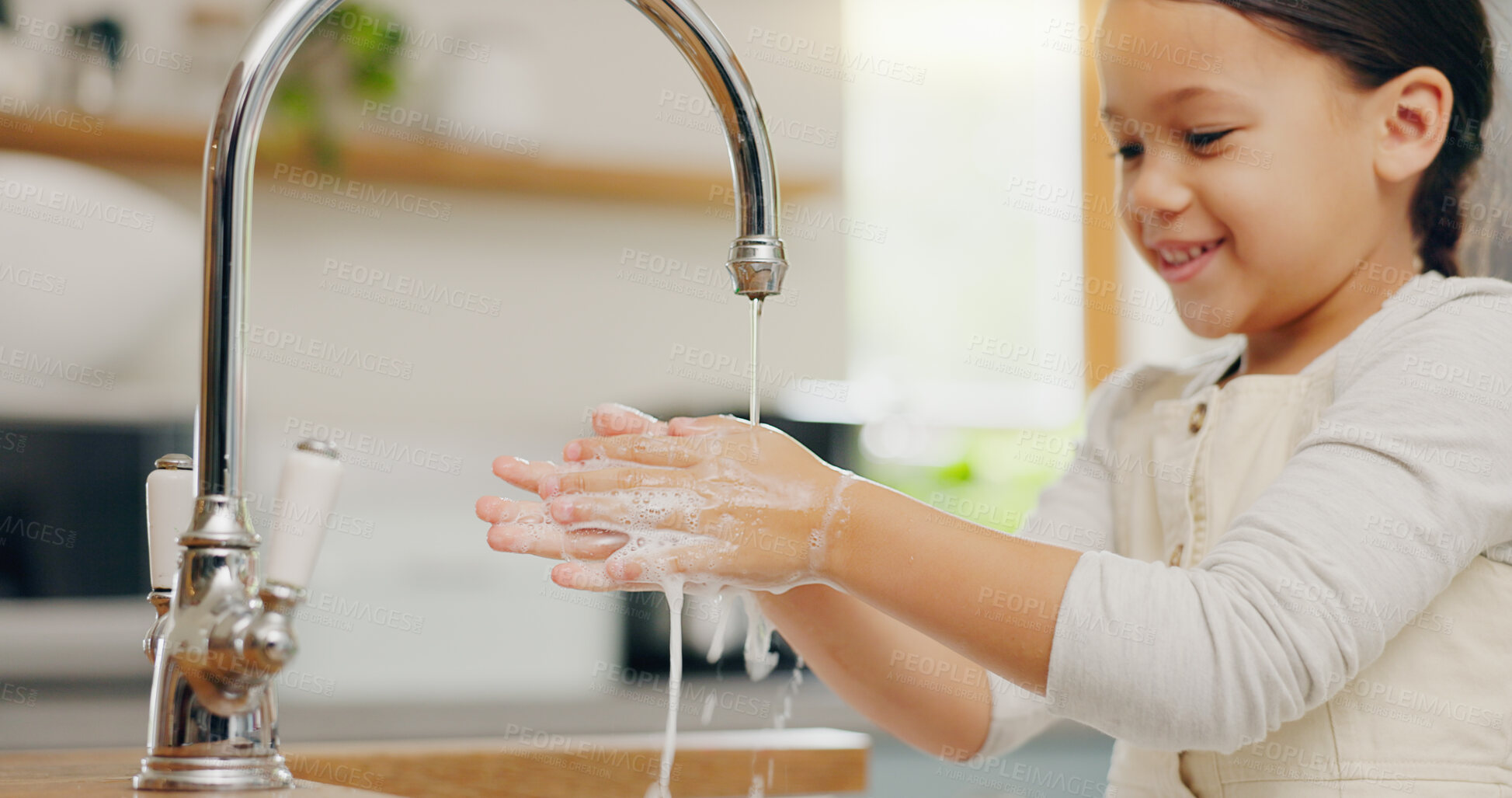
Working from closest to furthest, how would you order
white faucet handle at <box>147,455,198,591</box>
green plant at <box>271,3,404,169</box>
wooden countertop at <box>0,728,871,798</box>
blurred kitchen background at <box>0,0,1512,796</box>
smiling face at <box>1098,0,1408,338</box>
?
white faucet handle at <box>147,455,198,591</box> < smiling face at <box>1098,0,1408,338</box> < wooden countertop at <box>0,728,871,798</box> < blurred kitchen background at <box>0,0,1512,796</box> < green plant at <box>271,3,404,169</box>

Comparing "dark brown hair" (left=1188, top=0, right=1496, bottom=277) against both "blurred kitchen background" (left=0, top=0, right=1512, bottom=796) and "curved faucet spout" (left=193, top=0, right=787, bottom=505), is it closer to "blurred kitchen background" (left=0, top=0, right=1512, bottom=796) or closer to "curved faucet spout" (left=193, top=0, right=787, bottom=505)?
"curved faucet spout" (left=193, top=0, right=787, bottom=505)

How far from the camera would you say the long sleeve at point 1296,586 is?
0.67m

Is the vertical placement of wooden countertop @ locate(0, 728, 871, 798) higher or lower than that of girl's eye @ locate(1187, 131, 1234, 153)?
lower

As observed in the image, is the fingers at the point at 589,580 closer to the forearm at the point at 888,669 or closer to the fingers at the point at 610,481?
the fingers at the point at 610,481

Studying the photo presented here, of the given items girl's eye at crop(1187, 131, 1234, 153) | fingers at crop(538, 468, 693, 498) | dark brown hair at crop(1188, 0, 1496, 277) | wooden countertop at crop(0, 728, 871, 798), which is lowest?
wooden countertop at crop(0, 728, 871, 798)

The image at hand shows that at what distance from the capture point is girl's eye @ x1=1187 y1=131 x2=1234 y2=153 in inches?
34.0

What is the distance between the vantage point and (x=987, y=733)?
1004 mm

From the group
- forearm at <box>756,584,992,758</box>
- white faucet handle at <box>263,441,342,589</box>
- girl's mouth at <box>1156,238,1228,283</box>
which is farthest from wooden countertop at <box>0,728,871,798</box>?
girl's mouth at <box>1156,238,1228,283</box>

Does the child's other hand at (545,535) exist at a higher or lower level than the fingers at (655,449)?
lower

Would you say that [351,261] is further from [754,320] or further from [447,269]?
[754,320]

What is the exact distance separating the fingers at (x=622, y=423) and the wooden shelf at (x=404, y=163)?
135 centimetres

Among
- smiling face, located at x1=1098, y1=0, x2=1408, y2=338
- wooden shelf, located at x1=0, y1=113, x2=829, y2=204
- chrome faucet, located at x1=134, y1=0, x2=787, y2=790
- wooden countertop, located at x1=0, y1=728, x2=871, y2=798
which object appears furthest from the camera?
wooden shelf, located at x1=0, y1=113, x2=829, y2=204

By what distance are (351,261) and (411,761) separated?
1.40 metres

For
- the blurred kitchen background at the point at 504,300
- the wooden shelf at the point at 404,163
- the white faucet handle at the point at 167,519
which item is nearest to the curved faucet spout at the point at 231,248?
the white faucet handle at the point at 167,519
